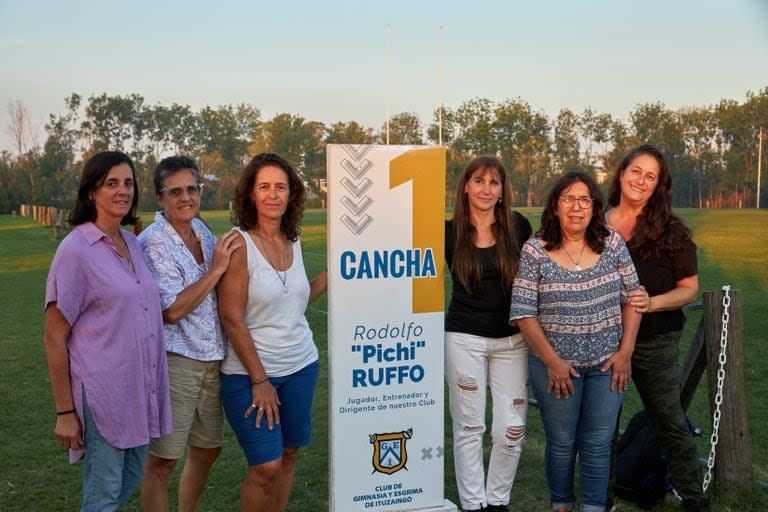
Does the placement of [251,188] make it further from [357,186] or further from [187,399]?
[187,399]

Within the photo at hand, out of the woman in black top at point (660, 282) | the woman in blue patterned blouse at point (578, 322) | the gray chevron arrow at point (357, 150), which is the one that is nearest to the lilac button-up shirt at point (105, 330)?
the gray chevron arrow at point (357, 150)

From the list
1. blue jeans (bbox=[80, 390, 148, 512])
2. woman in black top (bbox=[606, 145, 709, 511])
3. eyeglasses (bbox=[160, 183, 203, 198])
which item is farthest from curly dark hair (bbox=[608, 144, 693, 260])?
blue jeans (bbox=[80, 390, 148, 512])

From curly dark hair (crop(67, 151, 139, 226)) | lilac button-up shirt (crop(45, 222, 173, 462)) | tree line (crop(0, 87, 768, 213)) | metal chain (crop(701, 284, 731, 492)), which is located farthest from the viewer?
tree line (crop(0, 87, 768, 213))

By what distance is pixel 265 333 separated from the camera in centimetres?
344

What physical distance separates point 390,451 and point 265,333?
1.13 meters

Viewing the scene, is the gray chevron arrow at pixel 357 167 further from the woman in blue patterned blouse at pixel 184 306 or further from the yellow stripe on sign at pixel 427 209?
the woman in blue patterned blouse at pixel 184 306

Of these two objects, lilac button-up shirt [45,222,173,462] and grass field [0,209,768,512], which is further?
grass field [0,209,768,512]

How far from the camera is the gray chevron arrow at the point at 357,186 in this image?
152 inches

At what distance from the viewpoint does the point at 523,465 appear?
5.08 m

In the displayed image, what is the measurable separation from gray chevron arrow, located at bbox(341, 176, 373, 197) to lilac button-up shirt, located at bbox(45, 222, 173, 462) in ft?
4.05

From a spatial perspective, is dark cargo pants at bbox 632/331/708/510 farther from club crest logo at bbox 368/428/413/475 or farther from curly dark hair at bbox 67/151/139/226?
curly dark hair at bbox 67/151/139/226

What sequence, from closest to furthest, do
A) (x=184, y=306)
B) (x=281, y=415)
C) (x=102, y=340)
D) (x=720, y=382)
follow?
(x=102, y=340) → (x=184, y=306) → (x=281, y=415) → (x=720, y=382)

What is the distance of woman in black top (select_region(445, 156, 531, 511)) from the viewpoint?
3.99 meters

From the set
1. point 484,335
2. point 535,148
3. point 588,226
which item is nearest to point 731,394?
point 588,226
